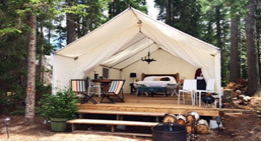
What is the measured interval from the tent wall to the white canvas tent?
4292 millimetres

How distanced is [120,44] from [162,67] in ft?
15.9

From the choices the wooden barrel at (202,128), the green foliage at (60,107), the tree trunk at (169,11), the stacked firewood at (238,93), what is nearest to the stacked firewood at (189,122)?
the wooden barrel at (202,128)

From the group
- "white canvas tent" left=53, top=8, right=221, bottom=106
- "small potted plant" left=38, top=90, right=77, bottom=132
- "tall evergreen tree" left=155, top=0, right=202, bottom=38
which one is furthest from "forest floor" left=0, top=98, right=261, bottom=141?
"tall evergreen tree" left=155, top=0, right=202, bottom=38

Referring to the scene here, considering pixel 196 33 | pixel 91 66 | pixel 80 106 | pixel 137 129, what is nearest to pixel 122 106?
pixel 137 129

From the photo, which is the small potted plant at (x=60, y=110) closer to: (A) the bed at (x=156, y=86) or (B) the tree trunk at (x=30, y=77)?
(B) the tree trunk at (x=30, y=77)

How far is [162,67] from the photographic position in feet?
36.9

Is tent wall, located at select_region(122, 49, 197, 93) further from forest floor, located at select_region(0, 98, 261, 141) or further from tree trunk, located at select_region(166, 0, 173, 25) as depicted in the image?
forest floor, located at select_region(0, 98, 261, 141)

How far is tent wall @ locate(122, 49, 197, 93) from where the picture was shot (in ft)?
35.9

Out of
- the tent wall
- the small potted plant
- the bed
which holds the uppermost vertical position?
the tent wall

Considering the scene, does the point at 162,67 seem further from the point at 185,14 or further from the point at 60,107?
the point at 60,107

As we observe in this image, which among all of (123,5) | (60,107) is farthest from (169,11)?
(60,107)

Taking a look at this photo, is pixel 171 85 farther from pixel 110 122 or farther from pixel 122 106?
pixel 110 122

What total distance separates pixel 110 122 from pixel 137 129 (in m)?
0.89

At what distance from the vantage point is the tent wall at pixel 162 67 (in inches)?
431
